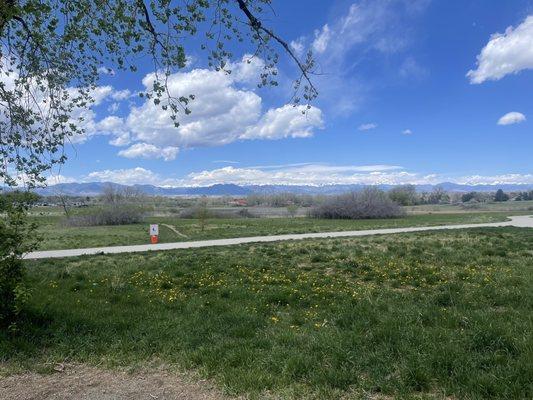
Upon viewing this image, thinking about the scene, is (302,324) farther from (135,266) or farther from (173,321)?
(135,266)

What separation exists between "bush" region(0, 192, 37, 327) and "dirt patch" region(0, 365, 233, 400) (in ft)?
3.96

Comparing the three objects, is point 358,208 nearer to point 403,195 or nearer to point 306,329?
point 403,195

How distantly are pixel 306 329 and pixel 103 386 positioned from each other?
9.18ft

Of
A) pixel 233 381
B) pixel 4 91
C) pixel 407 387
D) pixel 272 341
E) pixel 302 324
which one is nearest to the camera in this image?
pixel 407 387

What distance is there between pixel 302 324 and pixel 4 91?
7034 mm

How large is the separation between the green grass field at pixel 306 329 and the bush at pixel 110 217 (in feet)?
162

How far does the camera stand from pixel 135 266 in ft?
42.0

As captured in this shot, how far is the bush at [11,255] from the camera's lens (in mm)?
5836

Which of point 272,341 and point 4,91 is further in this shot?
point 4,91

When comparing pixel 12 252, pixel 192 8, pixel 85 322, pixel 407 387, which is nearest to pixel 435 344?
pixel 407 387

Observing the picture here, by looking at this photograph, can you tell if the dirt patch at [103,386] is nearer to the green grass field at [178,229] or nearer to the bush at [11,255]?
the bush at [11,255]

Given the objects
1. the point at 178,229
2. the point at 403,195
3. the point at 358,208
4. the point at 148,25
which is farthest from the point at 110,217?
the point at 403,195

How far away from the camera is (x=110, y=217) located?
197ft

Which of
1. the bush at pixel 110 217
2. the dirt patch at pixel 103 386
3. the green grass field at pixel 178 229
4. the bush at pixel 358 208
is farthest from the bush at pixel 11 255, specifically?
the bush at pixel 358 208
